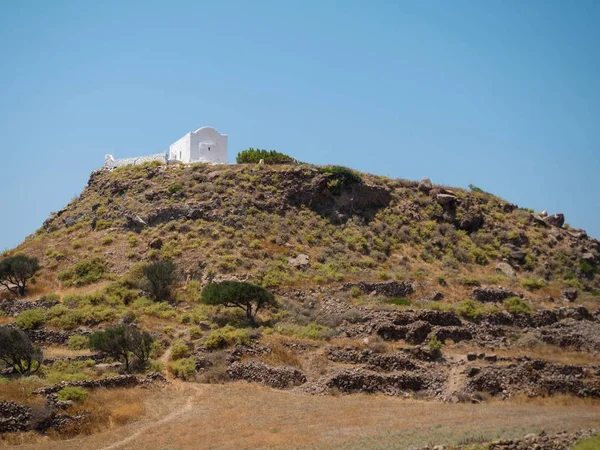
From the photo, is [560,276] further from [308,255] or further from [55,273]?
[55,273]

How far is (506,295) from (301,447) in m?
22.2

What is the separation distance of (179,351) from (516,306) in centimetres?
1696

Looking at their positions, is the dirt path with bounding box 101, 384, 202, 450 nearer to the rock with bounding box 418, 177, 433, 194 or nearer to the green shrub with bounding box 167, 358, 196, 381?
the green shrub with bounding box 167, 358, 196, 381

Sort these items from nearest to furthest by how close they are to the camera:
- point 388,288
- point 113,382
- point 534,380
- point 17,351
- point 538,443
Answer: point 538,443
point 113,382
point 534,380
point 17,351
point 388,288

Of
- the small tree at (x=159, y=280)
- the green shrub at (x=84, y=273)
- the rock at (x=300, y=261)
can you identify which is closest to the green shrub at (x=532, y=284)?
the rock at (x=300, y=261)

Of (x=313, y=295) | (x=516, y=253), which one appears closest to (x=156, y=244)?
(x=313, y=295)

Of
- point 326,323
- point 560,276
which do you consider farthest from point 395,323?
point 560,276

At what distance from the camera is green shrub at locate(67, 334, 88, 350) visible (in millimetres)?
28953

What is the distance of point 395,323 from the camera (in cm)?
3033

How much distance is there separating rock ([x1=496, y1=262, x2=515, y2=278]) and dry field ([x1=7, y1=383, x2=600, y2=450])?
68.6ft

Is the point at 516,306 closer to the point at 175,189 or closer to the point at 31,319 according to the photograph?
the point at 31,319

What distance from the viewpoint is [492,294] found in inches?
1428

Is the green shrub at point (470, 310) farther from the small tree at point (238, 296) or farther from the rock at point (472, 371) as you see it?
the small tree at point (238, 296)

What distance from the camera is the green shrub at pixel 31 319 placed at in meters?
30.6
